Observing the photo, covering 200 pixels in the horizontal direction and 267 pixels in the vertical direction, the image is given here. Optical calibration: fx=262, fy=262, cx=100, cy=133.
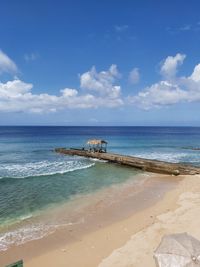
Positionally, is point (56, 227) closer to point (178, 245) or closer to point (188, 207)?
point (178, 245)

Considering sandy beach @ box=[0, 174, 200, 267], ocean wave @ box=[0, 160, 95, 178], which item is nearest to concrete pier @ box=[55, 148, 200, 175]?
ocean wave @ box=[0, 160, 95, 178]

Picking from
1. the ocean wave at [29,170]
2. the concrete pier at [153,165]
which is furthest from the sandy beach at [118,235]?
the ocean wave at [29,170]

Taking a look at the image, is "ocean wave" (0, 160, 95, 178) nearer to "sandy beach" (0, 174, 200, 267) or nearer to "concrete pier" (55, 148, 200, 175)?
"concrete pier" (55, 148, 200, 175)

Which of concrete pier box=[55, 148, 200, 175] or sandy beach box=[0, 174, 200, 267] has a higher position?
concrete pier box=[55, 148, 200, 175]

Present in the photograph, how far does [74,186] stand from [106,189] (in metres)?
2.77

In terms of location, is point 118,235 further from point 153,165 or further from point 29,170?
point 29,170

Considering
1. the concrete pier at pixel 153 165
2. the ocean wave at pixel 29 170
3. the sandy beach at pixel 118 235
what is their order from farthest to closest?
the concrete pier at pixel 153 165 → the ocean wave at pixel 29 170 → the sandy beach at pixel 118 235

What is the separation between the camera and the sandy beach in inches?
420

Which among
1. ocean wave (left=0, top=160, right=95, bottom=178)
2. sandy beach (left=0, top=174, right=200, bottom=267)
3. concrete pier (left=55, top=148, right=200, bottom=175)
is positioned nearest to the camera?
sandy beach (left=0, top=174, right=200, bottom=267)

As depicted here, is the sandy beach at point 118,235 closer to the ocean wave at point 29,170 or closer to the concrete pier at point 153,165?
the concrete pier at point 153,165

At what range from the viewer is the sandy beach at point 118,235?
10.7 metres

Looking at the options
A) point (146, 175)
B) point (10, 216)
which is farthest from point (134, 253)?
point (146, 175)

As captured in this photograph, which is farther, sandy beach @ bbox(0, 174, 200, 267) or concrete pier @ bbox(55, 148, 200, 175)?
concrete pier @ bbox(55, 148, 200, 175)

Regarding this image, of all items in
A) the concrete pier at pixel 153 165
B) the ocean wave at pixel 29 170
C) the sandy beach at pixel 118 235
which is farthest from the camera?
the concrete pier at pixel 153 165
